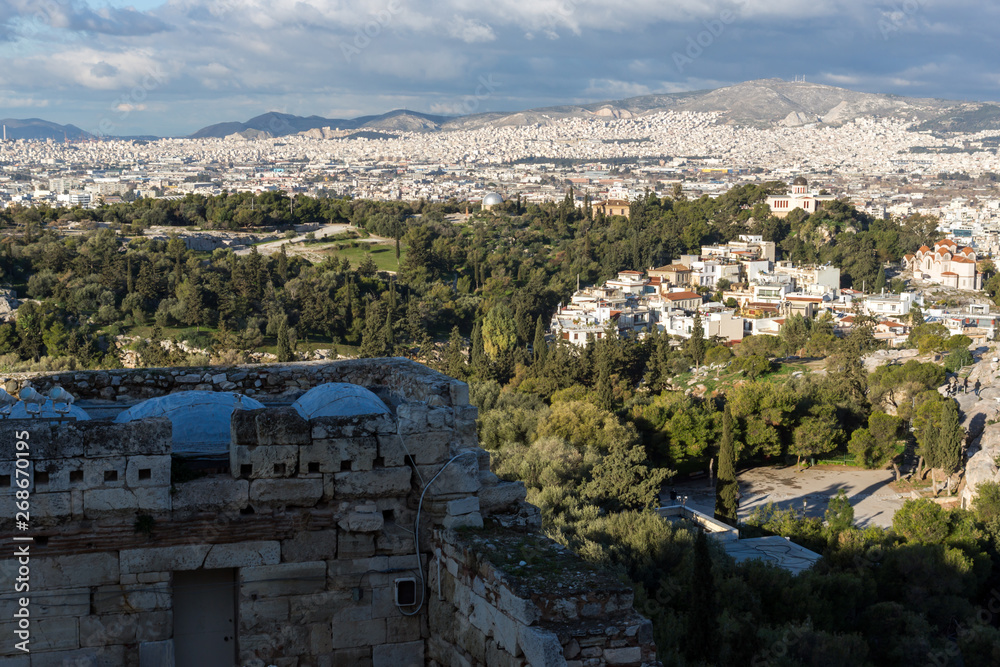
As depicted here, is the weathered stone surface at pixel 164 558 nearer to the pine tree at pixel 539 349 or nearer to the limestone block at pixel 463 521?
the limestone block at pixel 463 521

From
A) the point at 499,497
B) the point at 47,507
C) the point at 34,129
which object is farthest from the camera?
the point at 34,129

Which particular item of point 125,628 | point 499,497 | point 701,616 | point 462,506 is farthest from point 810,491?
point 125,628

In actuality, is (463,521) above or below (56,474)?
below

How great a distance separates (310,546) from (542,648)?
112 cm

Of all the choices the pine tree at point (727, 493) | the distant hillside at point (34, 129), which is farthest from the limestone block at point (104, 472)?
the distant hillside at point (34, 129)

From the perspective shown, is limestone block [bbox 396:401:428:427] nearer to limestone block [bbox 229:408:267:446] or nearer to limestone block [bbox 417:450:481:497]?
limestone block [bbox 417:450:481:497]

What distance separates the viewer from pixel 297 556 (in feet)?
12.1

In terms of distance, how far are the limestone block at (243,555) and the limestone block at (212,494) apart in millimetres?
159

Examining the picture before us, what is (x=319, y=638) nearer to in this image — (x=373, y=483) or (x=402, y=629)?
(x=402, y=629)

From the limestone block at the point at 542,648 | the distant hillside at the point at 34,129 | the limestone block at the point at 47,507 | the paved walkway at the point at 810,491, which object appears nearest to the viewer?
the limestone block at the point at 542,648

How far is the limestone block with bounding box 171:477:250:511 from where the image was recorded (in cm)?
352

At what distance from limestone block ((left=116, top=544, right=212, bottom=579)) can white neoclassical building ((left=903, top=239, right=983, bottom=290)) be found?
65.7 m

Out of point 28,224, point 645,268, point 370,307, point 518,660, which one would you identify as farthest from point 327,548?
point 645,268

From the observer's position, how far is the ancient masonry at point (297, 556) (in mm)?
3342
